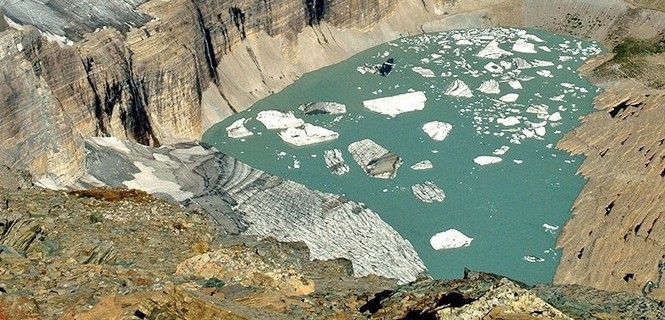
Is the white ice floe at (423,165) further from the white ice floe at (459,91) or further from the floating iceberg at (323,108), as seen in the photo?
the white ice floe at (459,91)

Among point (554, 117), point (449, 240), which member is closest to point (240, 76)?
point (554, 117)

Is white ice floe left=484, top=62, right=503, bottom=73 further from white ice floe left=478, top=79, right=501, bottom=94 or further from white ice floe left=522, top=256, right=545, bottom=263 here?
white ice floe left=522, top=256, right=545, bottom=263

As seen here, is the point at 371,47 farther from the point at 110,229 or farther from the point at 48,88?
the point at 110,229

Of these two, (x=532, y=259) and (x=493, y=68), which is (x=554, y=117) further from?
(x=532, y=259)

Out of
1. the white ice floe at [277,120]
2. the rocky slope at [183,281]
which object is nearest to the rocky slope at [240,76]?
the white ice floe at [277,120]

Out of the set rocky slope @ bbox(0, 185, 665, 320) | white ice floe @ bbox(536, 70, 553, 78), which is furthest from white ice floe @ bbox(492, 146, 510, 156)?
rocky slope @ bbox(0, 185, 665, 320)
